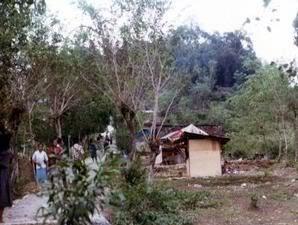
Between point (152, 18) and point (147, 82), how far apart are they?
2.63 meters

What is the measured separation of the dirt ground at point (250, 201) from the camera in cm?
1344

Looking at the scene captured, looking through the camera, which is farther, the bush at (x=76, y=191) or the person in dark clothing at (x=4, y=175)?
the person in dark clothing at (x=4, y=175)

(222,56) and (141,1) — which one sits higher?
(222,56)

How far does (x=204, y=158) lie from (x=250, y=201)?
1263 centimetres

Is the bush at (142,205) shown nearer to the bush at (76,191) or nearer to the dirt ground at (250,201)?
the dirt ground at (250,201)

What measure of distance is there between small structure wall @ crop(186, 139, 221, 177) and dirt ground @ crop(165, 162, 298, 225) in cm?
241

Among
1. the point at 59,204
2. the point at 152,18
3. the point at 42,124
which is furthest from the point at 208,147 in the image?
the point at 59,204

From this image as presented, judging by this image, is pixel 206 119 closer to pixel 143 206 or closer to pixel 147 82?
pixel 147 82

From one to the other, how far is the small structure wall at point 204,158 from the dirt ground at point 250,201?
7.91 feet

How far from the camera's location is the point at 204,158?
28.9 m

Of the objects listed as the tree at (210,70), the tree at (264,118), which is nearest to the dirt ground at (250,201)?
the tree at (264,118)

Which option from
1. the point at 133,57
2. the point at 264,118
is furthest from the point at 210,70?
the point at 133,57

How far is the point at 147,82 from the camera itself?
2464 cm

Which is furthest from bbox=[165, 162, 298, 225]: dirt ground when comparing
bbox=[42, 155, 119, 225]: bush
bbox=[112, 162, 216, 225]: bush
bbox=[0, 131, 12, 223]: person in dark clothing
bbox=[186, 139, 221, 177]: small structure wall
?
bbox=[42, 155, 119, 225]: bush
